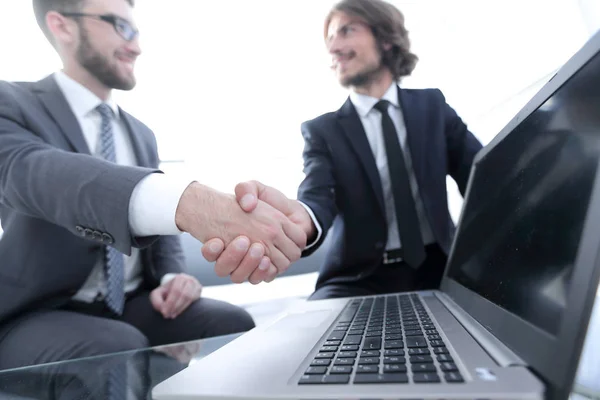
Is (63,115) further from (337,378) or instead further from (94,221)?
(337,378)

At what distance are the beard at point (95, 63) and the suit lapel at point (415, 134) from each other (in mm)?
931

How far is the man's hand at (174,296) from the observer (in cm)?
90

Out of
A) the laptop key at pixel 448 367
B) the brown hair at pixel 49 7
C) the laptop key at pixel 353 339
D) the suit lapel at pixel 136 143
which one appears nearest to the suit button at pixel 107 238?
the laptop key at pixel 353 339

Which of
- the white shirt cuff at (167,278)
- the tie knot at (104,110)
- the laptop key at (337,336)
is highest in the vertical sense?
the tie knot at (104,110)

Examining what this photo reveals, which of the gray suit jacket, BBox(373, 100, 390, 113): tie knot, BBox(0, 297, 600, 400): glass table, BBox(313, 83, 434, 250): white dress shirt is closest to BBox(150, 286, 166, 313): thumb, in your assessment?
the gray suit jacket

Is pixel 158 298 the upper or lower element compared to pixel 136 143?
lower

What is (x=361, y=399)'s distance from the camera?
215mm

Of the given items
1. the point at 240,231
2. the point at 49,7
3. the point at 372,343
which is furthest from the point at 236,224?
the point at 49,7

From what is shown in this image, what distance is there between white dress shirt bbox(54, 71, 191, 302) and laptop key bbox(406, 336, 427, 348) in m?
0.38

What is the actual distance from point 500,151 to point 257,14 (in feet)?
5.89

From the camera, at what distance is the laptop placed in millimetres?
218

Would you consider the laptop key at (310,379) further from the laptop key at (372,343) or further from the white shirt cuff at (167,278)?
the white shirt cuff at (167,278)

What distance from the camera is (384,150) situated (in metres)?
1.16

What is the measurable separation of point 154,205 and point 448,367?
1.44ft
